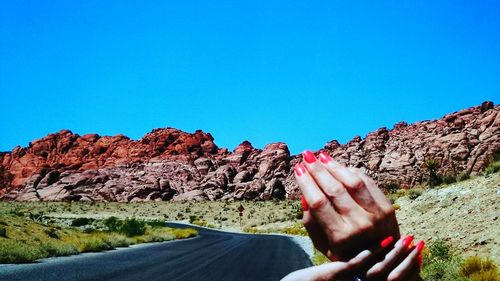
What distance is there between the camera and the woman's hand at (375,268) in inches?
47.1

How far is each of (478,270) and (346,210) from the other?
11.5m

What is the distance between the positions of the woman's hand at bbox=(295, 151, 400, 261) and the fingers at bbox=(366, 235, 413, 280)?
0.03 meters

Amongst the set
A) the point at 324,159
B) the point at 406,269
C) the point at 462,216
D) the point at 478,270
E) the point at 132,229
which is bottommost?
the point at 478,270

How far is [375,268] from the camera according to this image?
1202mm

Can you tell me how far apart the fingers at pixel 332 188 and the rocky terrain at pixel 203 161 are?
85549 mm

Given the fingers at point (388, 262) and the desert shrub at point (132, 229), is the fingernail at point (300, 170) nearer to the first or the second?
the fingers at point (388, 262)

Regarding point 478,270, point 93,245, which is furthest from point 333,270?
point 93,245

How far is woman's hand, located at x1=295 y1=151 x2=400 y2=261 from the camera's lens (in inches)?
46.3

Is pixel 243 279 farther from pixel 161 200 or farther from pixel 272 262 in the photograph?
pixel 161 200

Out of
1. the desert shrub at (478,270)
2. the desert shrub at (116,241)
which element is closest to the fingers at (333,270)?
the desert shrub at (478,270)

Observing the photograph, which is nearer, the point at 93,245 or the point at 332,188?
the point at 332,188

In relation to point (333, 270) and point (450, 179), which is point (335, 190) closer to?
point (333, 270)

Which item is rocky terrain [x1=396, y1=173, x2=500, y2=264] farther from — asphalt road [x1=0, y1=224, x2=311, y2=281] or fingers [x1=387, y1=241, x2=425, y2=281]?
fingers [x1=387, y1=241, x2=425, y2=281]

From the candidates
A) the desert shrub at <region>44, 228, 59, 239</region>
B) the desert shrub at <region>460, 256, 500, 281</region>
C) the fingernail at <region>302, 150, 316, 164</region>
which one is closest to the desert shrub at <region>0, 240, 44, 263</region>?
the desert shrub at <region>44, 228, 59, 239</region>
